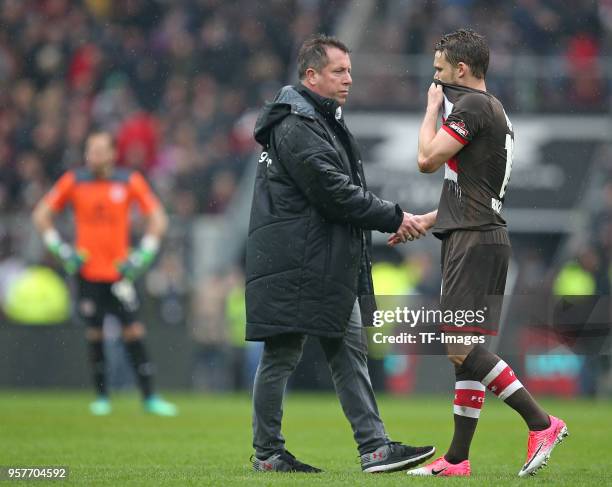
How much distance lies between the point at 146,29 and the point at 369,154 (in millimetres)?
5911

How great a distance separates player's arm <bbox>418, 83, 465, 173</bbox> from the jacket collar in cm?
46

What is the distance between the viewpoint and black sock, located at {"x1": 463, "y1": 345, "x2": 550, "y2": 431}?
6.35 meters

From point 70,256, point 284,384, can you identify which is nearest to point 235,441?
point 284,384

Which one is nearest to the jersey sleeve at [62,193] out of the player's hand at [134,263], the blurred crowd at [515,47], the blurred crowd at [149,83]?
the player's hand at [134,263]

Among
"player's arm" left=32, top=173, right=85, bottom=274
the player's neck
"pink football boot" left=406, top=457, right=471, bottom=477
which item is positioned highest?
the player's neck

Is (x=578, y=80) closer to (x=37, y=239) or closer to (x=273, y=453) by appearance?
(x=37, y=239)

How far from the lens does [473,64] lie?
6.50m

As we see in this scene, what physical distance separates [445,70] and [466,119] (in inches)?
12.3

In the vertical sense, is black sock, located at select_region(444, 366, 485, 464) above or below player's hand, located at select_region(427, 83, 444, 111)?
below

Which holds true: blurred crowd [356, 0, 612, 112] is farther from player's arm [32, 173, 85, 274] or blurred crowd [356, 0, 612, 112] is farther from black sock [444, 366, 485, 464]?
black sock [444, 366, 485, 464]

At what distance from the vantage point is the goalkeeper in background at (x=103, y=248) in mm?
11648

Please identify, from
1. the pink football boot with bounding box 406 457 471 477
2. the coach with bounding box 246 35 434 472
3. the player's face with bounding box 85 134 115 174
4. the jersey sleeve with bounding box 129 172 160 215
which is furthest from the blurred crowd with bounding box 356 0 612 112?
the pink football boot with bounding box 406 457 471 477

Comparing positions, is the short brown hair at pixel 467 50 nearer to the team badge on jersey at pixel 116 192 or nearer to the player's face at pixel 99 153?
the player's face at pixel 99 153

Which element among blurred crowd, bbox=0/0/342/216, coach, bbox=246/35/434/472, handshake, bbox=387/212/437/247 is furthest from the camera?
blurred crowd, bbox=0/0/342/216
